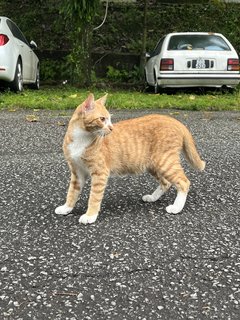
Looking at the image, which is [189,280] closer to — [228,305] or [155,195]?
[228,305]

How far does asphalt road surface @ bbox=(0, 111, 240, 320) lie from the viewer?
2688 mm

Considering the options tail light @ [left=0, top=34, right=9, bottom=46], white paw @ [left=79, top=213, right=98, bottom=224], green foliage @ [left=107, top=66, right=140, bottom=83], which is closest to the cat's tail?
white paw @ [left=79, top=213, right=98, bottom=224]

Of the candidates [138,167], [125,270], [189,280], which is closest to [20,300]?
[125,270]

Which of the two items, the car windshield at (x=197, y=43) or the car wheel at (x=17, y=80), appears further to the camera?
the car windshield at (x=197, y=43)

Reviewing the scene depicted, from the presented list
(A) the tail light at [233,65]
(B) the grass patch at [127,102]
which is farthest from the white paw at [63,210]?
(A) the tail light at [233,65]

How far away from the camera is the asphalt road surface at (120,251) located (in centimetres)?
269

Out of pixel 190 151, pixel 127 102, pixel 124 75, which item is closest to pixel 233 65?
pixel 127 102

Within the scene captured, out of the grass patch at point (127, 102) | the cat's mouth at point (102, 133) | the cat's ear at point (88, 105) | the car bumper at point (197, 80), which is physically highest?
the cat's ear at point (88, 105)

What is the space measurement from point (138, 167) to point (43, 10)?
14480mm

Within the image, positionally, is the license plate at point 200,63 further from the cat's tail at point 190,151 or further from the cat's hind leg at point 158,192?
the cat's hind leg at point 158,192

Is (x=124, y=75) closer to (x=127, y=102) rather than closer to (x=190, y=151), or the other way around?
(x=127, y=102)

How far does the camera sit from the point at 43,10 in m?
17.5

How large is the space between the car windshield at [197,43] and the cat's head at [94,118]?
8.57 metres

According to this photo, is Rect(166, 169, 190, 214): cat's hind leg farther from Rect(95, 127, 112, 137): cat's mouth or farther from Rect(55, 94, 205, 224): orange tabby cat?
Rect(95, 127, 112, 137): cat's mouth
